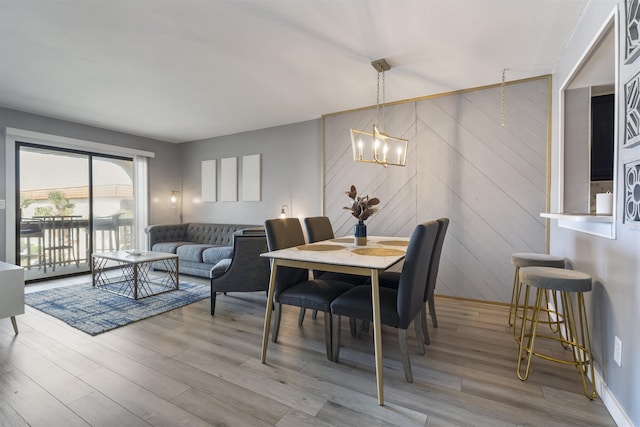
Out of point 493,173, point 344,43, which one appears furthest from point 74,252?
point 493,173

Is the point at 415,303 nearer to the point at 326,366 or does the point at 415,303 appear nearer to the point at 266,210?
the point at 326,366

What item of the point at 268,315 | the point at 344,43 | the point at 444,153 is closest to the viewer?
the point at 268,315

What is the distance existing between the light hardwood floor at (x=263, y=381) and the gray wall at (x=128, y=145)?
3.01 metres

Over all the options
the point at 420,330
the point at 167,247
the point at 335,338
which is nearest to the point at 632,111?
the point at 420,330

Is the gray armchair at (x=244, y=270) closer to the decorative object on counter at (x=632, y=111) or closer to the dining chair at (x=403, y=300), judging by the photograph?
the dining chair at (x=403, y=300)

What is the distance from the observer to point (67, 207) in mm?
4605

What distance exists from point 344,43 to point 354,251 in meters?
1.73

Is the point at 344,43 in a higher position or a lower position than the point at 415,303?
higher

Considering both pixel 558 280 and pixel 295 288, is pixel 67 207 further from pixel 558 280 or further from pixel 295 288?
pixel 558 280

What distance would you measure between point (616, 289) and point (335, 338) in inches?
63.9

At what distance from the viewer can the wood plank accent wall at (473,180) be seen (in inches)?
122

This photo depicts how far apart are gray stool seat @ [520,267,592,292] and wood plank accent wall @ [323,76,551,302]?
1497 millimetres

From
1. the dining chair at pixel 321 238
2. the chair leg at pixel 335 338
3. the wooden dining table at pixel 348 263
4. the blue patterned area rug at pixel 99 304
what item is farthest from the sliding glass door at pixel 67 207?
the chair leg at pixel 335 338

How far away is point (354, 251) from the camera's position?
7.46 ft
